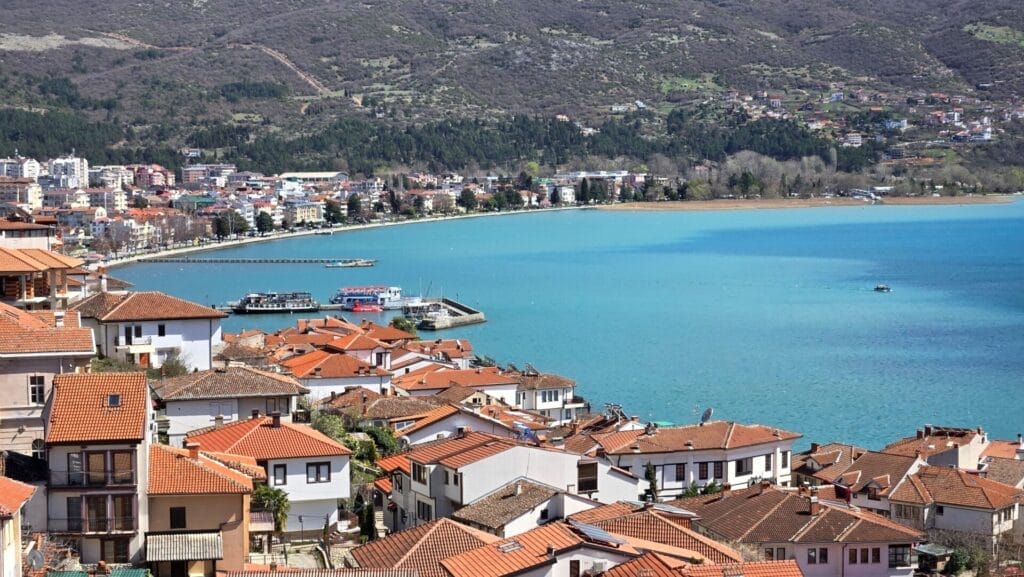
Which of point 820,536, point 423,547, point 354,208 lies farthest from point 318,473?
point 354,208

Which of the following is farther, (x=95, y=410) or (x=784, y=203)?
(x=784, y=203)

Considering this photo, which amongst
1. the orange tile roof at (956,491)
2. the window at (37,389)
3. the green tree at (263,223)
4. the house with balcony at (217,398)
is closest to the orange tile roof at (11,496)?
the window at (37,389)

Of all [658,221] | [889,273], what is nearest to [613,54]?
[658,221]

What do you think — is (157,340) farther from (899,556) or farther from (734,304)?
(734,304)

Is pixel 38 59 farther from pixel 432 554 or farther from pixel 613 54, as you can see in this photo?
pixel 432 554

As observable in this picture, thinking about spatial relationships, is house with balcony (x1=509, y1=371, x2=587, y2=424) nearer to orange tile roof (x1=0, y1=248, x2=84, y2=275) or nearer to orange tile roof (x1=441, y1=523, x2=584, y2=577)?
orange tile roof (x1=0, y1=248, x2=84, y2=275)

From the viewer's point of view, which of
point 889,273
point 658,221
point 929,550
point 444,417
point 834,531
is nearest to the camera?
point 834,531

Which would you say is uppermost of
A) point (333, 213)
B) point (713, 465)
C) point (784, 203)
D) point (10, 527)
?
point (10, 527)
